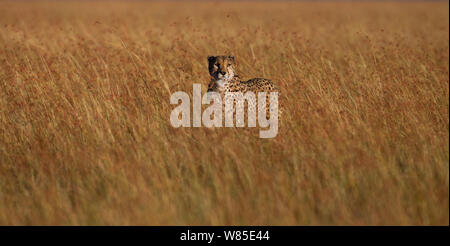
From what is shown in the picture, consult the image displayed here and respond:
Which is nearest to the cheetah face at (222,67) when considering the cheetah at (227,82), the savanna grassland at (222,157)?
the cheetah at (227,82)

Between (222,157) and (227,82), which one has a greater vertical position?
(227,82)

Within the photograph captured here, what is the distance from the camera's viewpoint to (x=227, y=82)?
189 inches

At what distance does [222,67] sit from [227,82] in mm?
165

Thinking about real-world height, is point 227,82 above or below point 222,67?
below

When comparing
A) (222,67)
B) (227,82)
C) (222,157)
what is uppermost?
(222,67)

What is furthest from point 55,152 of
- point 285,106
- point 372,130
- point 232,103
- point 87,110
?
point 372,130

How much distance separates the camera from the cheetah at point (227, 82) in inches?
188

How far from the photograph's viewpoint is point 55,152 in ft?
13.0

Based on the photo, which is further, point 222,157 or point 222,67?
point 222,67

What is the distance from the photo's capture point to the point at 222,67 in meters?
4.75

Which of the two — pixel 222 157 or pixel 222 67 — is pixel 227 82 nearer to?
pixel 222 67

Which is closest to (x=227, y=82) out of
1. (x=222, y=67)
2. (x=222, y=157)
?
(x=222, y=67)

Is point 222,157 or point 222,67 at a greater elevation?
point 222,67
